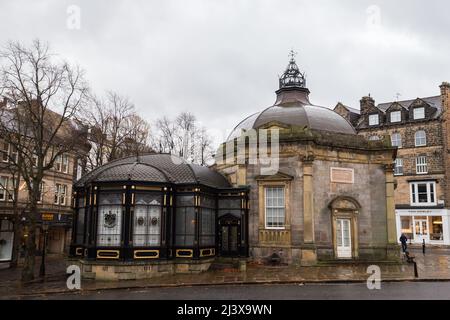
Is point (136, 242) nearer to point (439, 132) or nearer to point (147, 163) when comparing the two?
point (147, 163)

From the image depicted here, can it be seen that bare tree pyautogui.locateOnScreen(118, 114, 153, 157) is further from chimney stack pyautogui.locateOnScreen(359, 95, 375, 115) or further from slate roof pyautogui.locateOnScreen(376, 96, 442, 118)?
slate roof pyautogui.locateOnScreen(376, 96, 442, 118)

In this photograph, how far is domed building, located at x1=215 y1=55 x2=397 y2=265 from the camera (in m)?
22.9

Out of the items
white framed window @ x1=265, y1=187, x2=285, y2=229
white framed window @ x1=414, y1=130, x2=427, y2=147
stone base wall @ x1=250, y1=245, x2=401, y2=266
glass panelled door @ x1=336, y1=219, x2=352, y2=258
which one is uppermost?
white framed window @ x1=414, y1=130, x2=427, y2=147

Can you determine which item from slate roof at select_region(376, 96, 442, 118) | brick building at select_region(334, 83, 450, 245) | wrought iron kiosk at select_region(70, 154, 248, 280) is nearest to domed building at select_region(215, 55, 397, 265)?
wrought iron kiosk at select_region(70, 154, 248, 280)

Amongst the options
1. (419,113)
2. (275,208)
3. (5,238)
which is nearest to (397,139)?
(419,113)

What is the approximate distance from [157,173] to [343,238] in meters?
11.4

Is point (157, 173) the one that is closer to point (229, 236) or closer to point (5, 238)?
point (229, 236)

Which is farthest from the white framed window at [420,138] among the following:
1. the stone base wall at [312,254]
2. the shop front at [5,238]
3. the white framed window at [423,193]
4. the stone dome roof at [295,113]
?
the shop front at [5,238]

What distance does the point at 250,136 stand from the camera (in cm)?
2433

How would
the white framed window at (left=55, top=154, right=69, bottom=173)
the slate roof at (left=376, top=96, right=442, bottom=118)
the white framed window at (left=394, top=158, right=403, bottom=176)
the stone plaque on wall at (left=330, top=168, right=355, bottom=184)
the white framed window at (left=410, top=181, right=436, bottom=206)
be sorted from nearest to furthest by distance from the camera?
the stone plaque on wall at (left=330, top=168, right=355, bottom=184) < the white framed window at (left=55, top=154, right=69, bottom=173) < the white framed window at (left=410, top=181, right=436, bottom=206) < the slate roof at (left=376, top=96, right=442, bottom=118) < the white framed window at (left=394, top=158, right=403, bottom=176)

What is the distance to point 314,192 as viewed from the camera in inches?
922

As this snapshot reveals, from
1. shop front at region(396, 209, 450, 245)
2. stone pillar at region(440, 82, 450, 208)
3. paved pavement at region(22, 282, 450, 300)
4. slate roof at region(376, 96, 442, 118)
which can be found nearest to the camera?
paved pavement at region(22, 282, 450, 300)

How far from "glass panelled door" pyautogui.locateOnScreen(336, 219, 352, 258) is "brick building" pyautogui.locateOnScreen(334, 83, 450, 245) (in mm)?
24116

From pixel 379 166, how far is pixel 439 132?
23.0 meters
